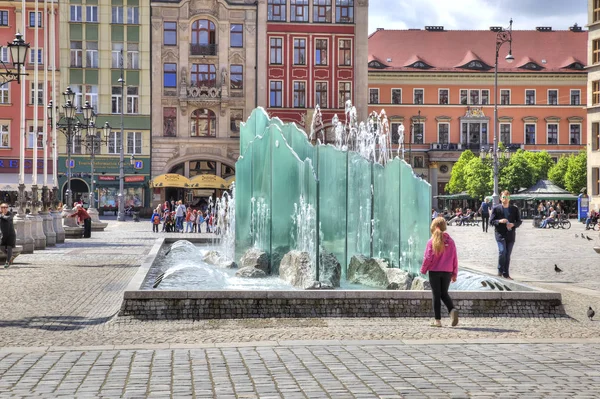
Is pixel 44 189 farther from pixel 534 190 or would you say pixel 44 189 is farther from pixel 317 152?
pixel 534 190

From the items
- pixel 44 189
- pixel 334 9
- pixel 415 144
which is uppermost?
pixel 334 9

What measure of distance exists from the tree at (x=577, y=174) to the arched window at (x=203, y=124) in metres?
30.2

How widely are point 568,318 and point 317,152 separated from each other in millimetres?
8210

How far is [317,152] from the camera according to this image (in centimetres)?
1944

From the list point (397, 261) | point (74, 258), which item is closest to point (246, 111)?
point (74, 258)

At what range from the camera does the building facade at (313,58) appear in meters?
67.9

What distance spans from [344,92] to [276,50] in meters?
5.80

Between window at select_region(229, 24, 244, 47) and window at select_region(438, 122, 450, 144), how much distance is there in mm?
28106

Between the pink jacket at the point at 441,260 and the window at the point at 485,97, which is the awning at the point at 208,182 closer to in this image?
the window at the point at 485,97

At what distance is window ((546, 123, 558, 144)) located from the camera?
8894cm

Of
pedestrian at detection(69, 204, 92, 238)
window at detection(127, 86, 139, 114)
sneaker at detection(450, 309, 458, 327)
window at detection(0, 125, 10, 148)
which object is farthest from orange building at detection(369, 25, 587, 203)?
sneaker at detection(450, 309, 458, 327)

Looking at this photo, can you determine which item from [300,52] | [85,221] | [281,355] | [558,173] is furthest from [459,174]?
[281,355]

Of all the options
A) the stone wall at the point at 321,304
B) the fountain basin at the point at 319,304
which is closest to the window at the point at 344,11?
the fountain basin at the point at 319,304

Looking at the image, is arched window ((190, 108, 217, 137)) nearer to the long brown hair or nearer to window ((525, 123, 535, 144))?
window ((525, 123, 535, 144))
